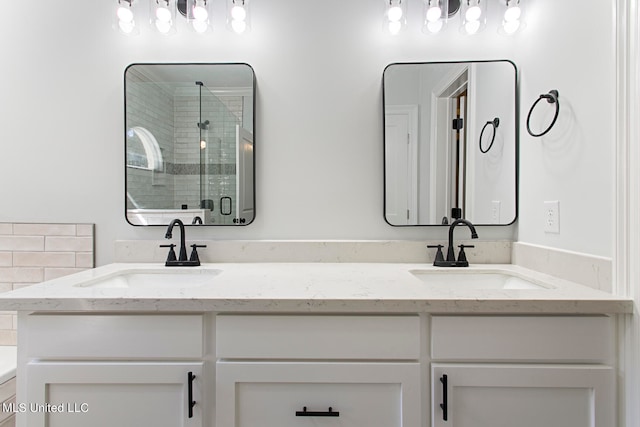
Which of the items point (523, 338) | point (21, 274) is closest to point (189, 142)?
point (21, 274)

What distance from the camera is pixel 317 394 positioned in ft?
3.42

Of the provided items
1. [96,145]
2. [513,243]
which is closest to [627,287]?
[513,243]

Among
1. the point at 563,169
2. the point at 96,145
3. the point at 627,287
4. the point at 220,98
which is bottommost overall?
the point at 627,287

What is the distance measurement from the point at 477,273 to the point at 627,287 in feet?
1.75

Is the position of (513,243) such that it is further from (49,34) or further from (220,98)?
(49,34)

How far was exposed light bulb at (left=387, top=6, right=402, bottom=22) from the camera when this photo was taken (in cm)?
159

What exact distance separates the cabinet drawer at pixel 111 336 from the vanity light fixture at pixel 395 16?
1426 mm

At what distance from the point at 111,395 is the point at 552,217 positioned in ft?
5.19

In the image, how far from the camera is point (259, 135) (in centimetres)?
167

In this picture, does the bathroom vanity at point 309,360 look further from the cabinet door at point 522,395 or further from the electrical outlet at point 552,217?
the electrical outlet at point 552,217

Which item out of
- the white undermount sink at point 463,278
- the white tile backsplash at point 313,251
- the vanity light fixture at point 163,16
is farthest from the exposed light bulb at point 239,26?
the white undermount sink at point 463,278

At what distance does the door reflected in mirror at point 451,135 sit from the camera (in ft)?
5.30

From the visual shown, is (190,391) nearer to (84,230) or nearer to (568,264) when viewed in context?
(84,230)

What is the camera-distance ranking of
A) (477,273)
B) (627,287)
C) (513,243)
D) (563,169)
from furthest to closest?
(513,243), (477,273), (563,169), (627,287)
